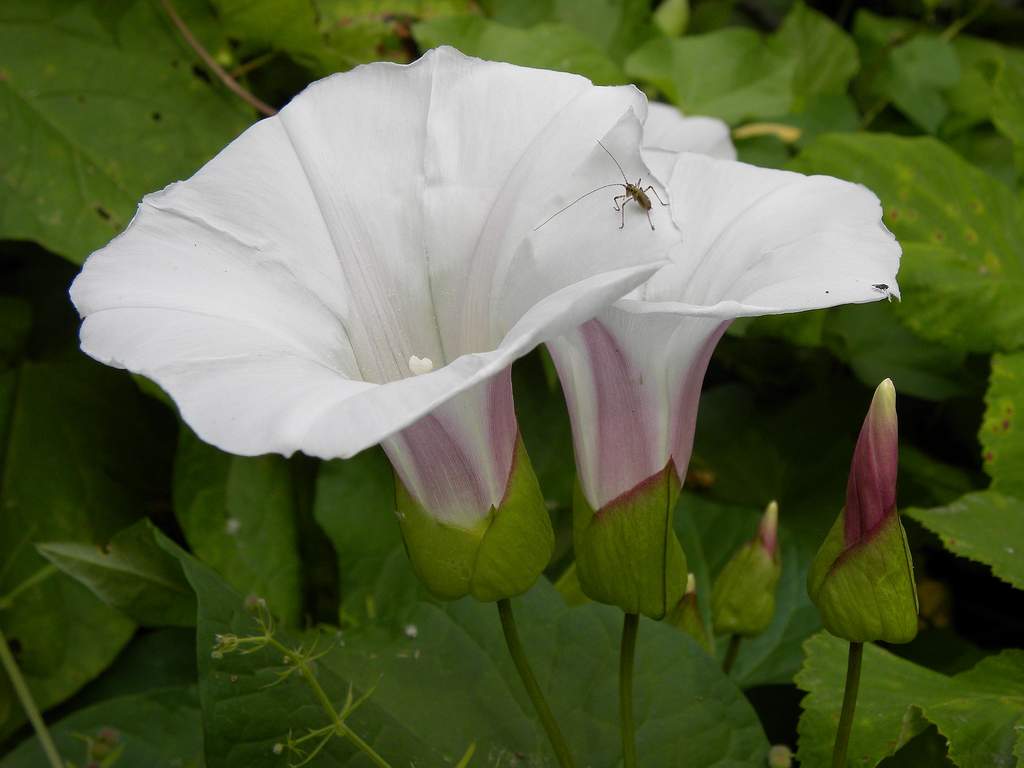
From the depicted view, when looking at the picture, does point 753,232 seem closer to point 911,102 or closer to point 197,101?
point 197,101

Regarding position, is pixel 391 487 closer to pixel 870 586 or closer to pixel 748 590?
pixel 748 590

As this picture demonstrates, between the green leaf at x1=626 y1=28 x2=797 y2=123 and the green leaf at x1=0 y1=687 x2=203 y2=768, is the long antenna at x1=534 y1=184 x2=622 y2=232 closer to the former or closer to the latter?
the green leaf at x1=0 y1=687 x2=203 y2=768

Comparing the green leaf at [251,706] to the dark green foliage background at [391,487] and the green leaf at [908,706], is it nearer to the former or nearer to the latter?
the dark green foliage background at [391,487]

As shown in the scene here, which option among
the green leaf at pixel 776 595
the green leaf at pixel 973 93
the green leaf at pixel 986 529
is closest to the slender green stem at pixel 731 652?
the green leaf at pixel 776 595

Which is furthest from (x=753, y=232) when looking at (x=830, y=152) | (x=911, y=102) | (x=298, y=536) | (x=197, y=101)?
(x=911, y=102)

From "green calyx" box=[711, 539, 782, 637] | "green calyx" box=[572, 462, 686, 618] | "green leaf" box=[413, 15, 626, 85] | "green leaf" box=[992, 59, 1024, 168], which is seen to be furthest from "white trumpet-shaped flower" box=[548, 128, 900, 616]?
"green leaf" box=[992, 59, 1024, 168]

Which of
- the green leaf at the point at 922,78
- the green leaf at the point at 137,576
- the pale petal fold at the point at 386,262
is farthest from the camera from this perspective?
the green leaf at the point at 922,78
